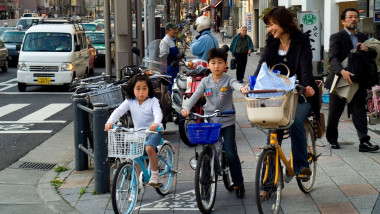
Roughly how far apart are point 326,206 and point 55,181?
3.34 metres

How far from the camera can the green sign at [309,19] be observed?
1597cm

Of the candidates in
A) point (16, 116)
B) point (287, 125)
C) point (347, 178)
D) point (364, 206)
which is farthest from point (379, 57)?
point (16, 116)

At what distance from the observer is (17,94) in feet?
65.0

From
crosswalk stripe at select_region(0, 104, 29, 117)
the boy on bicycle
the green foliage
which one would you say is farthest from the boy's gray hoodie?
crosswalk stripe at select_region(0, 104, 29, 117)

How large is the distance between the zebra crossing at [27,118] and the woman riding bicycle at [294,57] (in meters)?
7.26

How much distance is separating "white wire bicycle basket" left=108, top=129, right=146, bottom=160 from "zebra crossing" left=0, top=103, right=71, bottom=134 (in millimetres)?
6964

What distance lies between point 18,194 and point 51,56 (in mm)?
→ 12903

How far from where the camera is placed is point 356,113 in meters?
9.13

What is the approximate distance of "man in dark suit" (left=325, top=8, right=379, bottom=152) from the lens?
888cm

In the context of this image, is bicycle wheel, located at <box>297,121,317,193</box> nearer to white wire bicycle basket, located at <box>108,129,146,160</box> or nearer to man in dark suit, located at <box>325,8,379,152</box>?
white wire bicycle basket, located at <box>108,129,146,160</box>

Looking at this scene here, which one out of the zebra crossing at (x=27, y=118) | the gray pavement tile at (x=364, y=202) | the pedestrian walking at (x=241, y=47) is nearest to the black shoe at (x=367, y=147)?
the gray pavement tile at (x=364, y=202)

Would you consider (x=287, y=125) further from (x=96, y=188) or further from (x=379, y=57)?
(x=379, y=57)

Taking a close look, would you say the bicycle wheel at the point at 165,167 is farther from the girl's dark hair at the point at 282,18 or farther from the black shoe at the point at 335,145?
the black shoe at the point at 335,145

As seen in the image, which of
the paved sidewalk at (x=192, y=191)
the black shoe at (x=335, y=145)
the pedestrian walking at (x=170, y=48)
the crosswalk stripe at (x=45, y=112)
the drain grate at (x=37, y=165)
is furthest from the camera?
the crosswalk stripe at (x=45, y=112)
